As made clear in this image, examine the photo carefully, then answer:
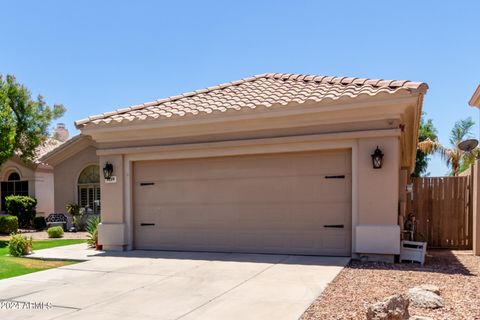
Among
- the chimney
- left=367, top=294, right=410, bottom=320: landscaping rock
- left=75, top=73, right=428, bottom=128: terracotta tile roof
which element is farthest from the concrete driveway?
the chimney

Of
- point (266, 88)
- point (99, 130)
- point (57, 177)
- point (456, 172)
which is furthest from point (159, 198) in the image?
point (456, 172)

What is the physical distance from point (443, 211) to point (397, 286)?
19.7 ft

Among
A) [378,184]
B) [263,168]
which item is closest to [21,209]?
[263,168]

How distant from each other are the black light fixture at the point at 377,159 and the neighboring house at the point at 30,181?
20.5 m

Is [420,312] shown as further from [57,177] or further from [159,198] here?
[57,177]

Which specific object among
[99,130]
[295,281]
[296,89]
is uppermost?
[296,89]

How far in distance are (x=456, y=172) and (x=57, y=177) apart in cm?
2408

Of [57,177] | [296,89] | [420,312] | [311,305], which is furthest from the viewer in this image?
[57,177]

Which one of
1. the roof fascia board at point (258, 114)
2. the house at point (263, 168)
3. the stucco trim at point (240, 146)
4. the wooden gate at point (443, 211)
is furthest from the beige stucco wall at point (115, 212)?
the wooden gate at point (443, 211)

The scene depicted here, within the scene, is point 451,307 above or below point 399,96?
below

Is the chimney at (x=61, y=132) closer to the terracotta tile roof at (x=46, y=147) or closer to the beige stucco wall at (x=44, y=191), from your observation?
the terracotta tile roof at (x=46, y=147)

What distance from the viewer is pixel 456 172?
26781 mm

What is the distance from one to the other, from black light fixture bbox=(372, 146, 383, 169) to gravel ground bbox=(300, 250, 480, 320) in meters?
1.94

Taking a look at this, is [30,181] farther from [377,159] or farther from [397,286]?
[397,286]
